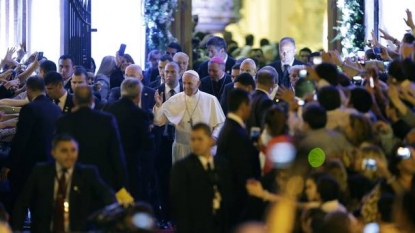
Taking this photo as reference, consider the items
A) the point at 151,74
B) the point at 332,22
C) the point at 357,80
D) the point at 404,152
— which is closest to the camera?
the point at 404,152

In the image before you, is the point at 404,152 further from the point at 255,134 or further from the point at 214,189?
the point at 255,134

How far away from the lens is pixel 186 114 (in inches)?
678

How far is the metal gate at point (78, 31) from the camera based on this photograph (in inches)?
885

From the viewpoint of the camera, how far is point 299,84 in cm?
1459

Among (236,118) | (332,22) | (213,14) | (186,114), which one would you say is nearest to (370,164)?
(236,118)

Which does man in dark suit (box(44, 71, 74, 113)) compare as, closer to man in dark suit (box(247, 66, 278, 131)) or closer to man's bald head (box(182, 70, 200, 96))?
man's bald head (box(182, 70, 200, 96))

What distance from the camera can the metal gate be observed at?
2248cm

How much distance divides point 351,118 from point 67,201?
2.77 meters

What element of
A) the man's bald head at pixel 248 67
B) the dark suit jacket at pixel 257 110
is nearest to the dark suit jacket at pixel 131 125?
the dark suit jacket at pixel 257 110

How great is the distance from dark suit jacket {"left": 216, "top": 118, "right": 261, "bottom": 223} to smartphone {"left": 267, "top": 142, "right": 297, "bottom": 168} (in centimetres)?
29

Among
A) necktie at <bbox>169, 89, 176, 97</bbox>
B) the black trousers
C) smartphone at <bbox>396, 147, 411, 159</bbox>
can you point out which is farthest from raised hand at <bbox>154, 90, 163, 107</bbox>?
smartphone at <bbox>396, 147, 411, 159</bbox>

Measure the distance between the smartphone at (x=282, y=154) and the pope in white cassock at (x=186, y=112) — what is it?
4011 mm

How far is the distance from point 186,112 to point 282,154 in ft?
14.8

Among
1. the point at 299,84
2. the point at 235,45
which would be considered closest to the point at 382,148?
the point at 299,84
